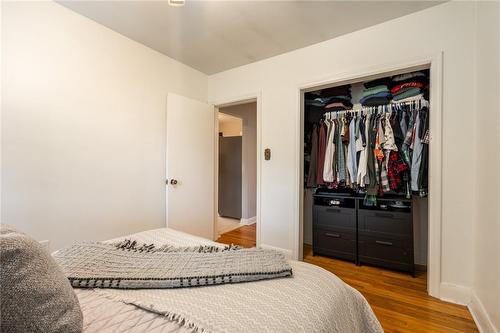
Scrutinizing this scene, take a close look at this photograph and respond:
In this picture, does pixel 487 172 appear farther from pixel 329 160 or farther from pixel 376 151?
pixel 329 160

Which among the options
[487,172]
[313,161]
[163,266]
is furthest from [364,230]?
[163,266]

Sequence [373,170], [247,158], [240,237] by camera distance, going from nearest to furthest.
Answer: [373,170], [240,237], [247,158]

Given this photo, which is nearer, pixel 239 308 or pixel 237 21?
pixel 239 308

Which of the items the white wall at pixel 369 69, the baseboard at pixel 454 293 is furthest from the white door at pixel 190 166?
the baseboard at pixel 454 293

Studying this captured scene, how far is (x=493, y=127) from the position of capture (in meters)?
1.44

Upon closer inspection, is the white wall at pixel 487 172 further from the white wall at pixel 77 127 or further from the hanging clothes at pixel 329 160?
the white wall at pixel 77 127

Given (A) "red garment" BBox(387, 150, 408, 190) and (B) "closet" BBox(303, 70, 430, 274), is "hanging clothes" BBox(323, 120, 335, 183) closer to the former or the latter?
(B) "closet" BBox(303, 70, 430, 274)

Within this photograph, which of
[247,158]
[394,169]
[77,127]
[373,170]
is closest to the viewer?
[77,127]

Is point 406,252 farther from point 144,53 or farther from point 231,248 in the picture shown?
point 144,53

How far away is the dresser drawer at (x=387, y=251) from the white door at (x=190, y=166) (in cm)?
188

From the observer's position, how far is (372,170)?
2.47m

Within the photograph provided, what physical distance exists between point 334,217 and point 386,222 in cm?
52

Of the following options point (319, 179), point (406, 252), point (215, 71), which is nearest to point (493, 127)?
point (406, 252)

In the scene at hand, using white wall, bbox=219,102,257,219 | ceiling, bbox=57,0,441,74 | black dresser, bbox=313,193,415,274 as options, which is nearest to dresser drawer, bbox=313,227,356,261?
black dresser, bbox=313,193,415,274
